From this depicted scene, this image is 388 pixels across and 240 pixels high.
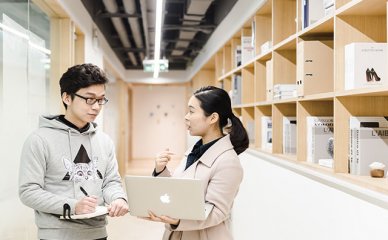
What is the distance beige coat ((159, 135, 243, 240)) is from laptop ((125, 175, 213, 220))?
59 millimetres

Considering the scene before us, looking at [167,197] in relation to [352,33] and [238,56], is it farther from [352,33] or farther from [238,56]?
[238,56]

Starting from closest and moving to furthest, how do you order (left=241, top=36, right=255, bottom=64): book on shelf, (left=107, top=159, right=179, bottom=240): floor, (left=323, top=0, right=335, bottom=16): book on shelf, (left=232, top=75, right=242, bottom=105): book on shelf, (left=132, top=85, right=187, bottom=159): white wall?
(left=323, top=0, right=335, bottom=16): book on shelf, (left=241, top=36, right=255, bottom=64): book on shelf, (left=232, top=75, right=242, bottom=105): book on shelf, (left=107, top=159, right=179, bottom=240): floor, (left=132, top=85, right=187, bottom=159): white wall

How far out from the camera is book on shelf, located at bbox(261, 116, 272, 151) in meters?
3.43

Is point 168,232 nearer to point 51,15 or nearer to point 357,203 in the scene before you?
point 357,203

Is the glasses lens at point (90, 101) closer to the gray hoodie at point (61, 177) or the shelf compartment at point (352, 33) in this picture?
the gray hoodie at point (61, 177)

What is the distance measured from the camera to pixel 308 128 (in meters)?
2.53

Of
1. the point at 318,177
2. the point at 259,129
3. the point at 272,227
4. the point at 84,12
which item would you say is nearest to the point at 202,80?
the point at 84,12

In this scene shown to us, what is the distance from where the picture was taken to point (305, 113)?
2529mm

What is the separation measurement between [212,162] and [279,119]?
1.43m

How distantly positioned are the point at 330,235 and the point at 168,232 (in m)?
0.83

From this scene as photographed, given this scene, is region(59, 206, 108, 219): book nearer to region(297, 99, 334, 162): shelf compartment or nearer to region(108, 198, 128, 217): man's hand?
region(108, 198, 128, 217): man's hand

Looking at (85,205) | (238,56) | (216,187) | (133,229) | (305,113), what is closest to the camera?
(85,205)

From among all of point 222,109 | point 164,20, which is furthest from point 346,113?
point 164,20

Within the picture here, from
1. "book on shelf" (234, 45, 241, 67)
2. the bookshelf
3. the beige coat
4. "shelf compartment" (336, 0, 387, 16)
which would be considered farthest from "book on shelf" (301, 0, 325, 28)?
"book on shelf" (234, 45, 241, 67)
